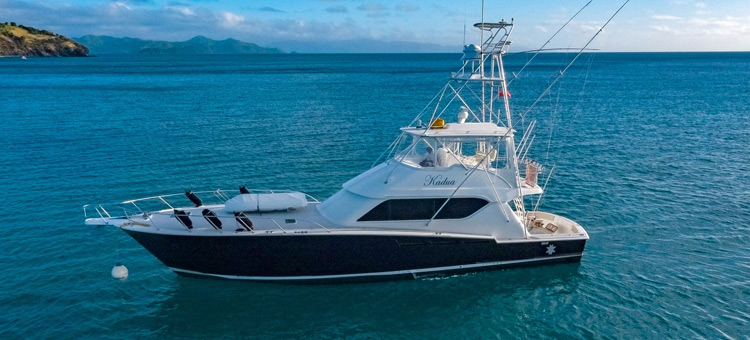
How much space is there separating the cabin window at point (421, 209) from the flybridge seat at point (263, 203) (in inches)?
87.2

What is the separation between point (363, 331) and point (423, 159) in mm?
5237

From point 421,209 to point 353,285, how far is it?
2952mm

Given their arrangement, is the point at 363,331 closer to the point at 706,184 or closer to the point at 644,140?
the point at 706,184

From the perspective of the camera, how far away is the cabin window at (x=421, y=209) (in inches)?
548

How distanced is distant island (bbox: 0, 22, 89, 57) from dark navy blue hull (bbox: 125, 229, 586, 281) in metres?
202

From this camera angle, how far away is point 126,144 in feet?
104

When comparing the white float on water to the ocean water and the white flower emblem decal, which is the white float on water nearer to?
the ocean water

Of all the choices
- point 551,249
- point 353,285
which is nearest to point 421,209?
point 353,285

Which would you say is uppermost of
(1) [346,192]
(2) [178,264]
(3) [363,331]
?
(1) [346,192]

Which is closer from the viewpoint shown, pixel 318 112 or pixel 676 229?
pixel 676 229

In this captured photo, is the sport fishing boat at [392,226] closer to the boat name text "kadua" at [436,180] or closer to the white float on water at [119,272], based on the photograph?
the boat name text "kadua" at [436,180]

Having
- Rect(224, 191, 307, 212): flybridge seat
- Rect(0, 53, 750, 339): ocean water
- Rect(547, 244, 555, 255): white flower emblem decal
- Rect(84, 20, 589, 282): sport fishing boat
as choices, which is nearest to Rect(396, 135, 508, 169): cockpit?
Rect(84, 20, 589, 282): sport fishing boat

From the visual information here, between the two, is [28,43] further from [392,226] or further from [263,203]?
[392,226]

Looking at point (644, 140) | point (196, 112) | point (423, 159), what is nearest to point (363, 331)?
point (423, 159)
